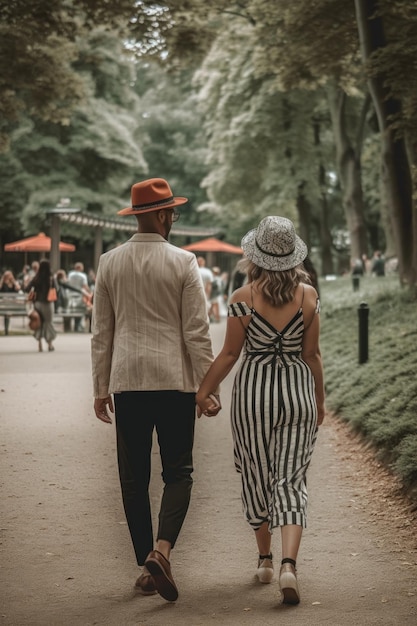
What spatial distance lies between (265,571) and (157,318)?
55.7 inches

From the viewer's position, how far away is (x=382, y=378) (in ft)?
36.7

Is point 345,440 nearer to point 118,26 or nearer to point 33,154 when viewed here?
point 118,26

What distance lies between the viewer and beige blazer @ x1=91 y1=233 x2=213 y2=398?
4.93 meters

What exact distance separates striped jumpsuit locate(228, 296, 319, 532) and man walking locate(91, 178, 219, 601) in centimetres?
20

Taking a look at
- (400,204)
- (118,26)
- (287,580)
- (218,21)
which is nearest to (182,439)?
(287,580)

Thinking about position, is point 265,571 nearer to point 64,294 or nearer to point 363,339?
point 363,339

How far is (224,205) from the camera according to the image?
40.1m

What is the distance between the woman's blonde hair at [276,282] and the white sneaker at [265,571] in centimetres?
134

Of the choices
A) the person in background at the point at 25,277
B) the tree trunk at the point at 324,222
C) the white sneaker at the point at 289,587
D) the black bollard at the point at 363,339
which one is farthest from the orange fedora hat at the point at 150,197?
the tree trunk at the point at 324,222

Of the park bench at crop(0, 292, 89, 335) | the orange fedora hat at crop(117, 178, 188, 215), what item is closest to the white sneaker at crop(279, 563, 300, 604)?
the orange fedora hat at crop(117, 178, 188, 215)

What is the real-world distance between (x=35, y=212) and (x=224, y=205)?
7.84 metres

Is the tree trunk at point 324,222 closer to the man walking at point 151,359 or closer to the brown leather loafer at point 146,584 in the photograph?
the man walking at point 151,359

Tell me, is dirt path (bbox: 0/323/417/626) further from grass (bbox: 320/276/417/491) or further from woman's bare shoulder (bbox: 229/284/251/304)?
woman's bare shoulder (bbox: 229/284/251/304)

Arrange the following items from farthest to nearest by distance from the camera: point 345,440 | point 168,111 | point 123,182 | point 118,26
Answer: point 168,111
point 123,182
point 118,26
point 345,440
